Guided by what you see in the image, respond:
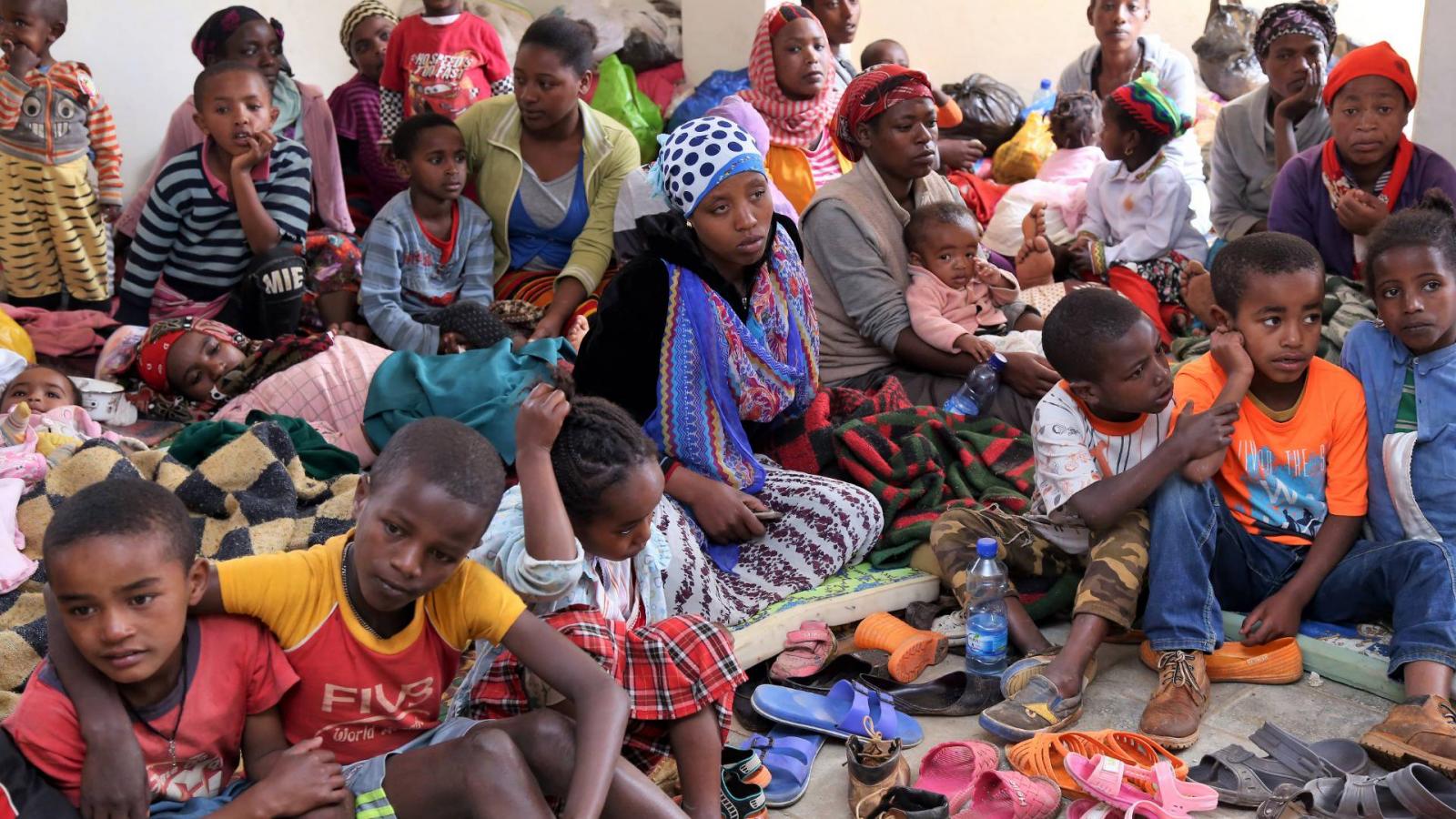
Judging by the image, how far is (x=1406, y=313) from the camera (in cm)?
329

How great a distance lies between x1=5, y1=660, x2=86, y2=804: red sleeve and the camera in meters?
2.21

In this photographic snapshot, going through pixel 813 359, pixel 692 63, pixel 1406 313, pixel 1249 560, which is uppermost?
pixel 692 63

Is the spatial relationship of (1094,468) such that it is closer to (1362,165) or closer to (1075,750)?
(1075,750)

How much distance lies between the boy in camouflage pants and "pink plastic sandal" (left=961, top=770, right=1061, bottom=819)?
0.27 m

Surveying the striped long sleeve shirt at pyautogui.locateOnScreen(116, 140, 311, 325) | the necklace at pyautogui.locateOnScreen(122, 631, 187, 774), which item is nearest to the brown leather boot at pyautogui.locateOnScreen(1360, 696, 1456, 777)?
the necklace at pyautogui.locateOnScreen(122, 631, 187, 774)

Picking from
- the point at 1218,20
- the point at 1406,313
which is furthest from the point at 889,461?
the point at 1218,20

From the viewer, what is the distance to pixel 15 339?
471 centimetres

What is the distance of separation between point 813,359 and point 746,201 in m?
0.52

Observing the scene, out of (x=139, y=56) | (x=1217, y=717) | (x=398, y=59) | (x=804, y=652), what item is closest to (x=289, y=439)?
(x=804, y=652)

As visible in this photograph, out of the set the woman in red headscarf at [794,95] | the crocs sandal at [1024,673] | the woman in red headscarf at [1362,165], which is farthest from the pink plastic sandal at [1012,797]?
the woman in red headscarf at [794,95]

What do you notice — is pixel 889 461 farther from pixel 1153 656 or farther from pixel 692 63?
pixel 692 63

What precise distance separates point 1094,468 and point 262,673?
1.94 metres

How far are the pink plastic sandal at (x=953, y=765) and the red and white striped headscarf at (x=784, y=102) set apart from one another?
331 cm

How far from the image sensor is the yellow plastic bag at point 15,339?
4680 mm
